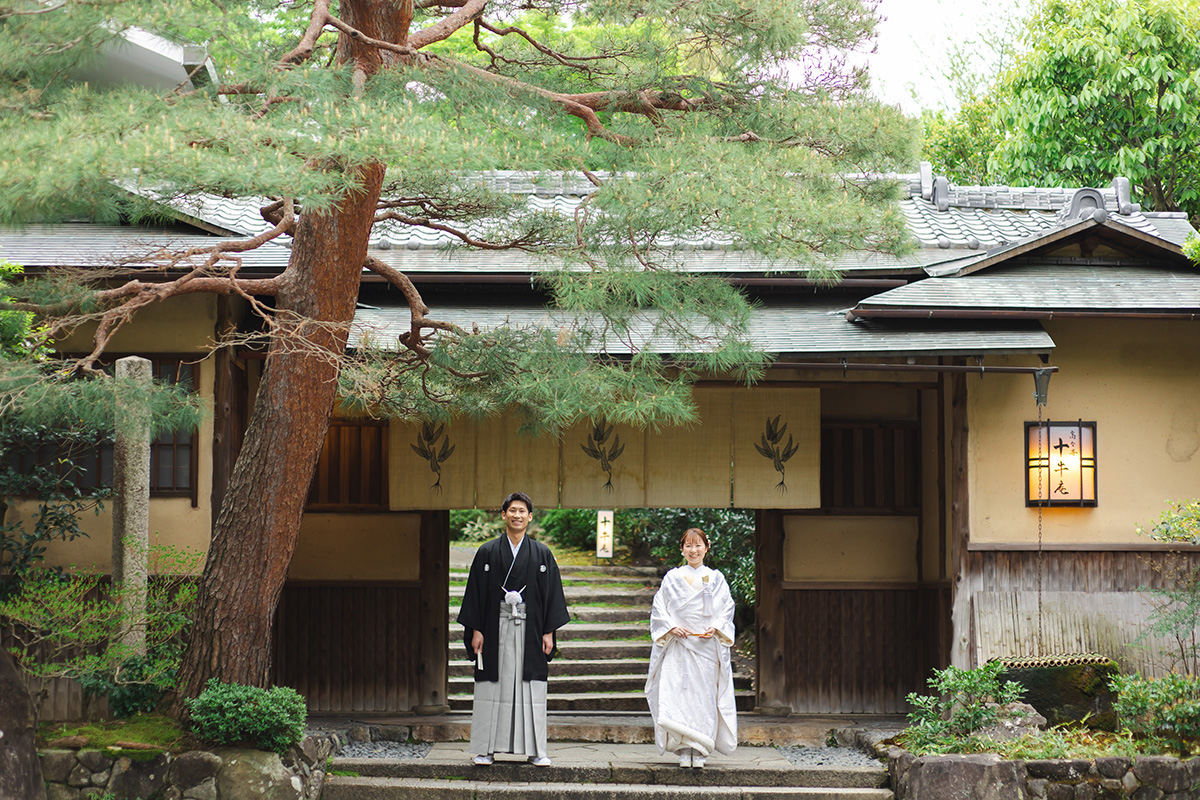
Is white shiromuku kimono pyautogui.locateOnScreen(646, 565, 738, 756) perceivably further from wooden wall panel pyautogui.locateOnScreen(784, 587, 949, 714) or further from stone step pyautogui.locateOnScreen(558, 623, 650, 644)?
stone step pyautogui.locateOnScreen(558, 623, 650, 644)

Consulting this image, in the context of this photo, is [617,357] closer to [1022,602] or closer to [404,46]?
[404,46]

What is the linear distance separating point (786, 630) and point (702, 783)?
272 cm

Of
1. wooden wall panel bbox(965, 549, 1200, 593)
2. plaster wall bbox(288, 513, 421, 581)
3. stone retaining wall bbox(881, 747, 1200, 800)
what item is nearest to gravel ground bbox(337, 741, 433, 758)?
plaster wall bbox(288, 513, 421, 581)

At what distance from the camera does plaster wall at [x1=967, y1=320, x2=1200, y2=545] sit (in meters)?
8.03

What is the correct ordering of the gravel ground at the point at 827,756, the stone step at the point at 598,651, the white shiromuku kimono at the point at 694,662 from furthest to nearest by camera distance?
the stone step at the point at 598,651 < the gravel ground at the point at 827,756 < the white shiromuku kimono at the point at 694,662

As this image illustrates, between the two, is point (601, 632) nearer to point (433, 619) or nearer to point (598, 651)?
point (598, 651)

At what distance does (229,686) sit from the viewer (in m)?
6.23

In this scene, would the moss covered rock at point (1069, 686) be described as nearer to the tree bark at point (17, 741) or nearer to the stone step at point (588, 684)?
the stone step at point (588, 684)

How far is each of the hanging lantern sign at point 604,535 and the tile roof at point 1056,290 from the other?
8550mm

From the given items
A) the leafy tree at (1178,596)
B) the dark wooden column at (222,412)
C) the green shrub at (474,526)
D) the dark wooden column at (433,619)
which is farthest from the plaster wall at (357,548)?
the green shrub at (474,526)

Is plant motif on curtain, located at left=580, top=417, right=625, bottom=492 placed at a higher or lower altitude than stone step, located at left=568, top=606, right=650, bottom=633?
higher

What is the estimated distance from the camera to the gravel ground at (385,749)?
7.49 meters

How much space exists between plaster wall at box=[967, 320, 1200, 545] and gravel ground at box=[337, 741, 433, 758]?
4624 mm

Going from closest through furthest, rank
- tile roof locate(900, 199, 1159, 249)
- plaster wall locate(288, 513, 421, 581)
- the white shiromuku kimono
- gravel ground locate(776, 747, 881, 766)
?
the white shiromuku kimono
gravel ground locate(776, 747, 881, 766)
plaster wall locate(288, 513, 421, 581)
tile roof locate(900, 199, 1159, 249)
